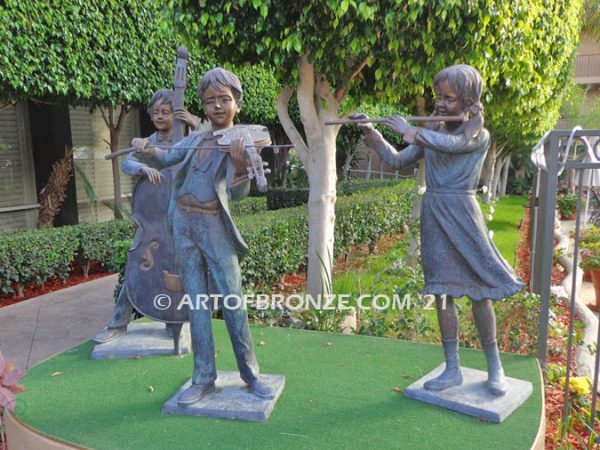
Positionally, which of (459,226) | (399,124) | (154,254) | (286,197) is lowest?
(286,197)

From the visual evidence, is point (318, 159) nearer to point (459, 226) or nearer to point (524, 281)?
point (459, 226)

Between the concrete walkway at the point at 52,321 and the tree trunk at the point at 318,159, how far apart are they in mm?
2645

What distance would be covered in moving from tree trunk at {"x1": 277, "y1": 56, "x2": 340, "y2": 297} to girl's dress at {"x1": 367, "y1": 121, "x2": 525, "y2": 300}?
2.32 m

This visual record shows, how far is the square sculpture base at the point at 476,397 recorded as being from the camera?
2.78 metres

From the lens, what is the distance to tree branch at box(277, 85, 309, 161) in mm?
5332

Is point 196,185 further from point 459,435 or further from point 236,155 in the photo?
point 459,435

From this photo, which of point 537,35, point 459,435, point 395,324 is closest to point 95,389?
point 459,435

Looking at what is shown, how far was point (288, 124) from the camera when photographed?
538 centimetres

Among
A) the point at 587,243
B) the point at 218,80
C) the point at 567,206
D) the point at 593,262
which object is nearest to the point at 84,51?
the point at 218,80

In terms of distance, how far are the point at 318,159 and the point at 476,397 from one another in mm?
3039

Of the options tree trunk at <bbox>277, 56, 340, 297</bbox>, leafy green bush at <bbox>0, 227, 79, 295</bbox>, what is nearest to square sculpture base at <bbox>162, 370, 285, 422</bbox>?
tree trunk at <bbox>277, 56, 340, 297</bbox>

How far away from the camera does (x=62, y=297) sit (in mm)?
6801

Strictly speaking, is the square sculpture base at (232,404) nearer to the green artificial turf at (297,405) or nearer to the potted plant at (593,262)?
the green artificial turf at (297,405)

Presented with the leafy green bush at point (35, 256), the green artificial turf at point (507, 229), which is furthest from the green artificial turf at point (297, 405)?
the green artificial turf at point (507, 229)
